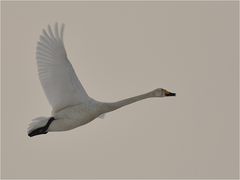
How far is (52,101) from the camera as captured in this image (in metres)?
74.6

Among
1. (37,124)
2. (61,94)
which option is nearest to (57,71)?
(61,94)

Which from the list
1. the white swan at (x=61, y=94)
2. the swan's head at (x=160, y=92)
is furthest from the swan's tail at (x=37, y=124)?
the swan's head at (x=160, y=92)

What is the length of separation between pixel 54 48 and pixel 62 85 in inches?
27.8

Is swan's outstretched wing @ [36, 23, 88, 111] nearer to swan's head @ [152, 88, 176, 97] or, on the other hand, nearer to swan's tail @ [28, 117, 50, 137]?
swan's tail @ [28, 117, 50, 137]

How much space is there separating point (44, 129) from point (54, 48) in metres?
1.48

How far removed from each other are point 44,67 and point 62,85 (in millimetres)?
463

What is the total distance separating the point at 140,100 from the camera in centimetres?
7456

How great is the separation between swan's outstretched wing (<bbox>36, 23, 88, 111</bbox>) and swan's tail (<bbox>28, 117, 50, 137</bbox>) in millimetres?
434

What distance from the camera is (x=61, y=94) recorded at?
7450 centimetres

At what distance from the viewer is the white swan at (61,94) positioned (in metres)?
74.2

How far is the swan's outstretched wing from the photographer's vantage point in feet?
244

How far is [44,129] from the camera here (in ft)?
244

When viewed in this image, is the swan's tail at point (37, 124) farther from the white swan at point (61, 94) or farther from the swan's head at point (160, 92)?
the swan's head at point (160, 92)

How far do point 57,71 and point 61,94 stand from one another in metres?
0.46
